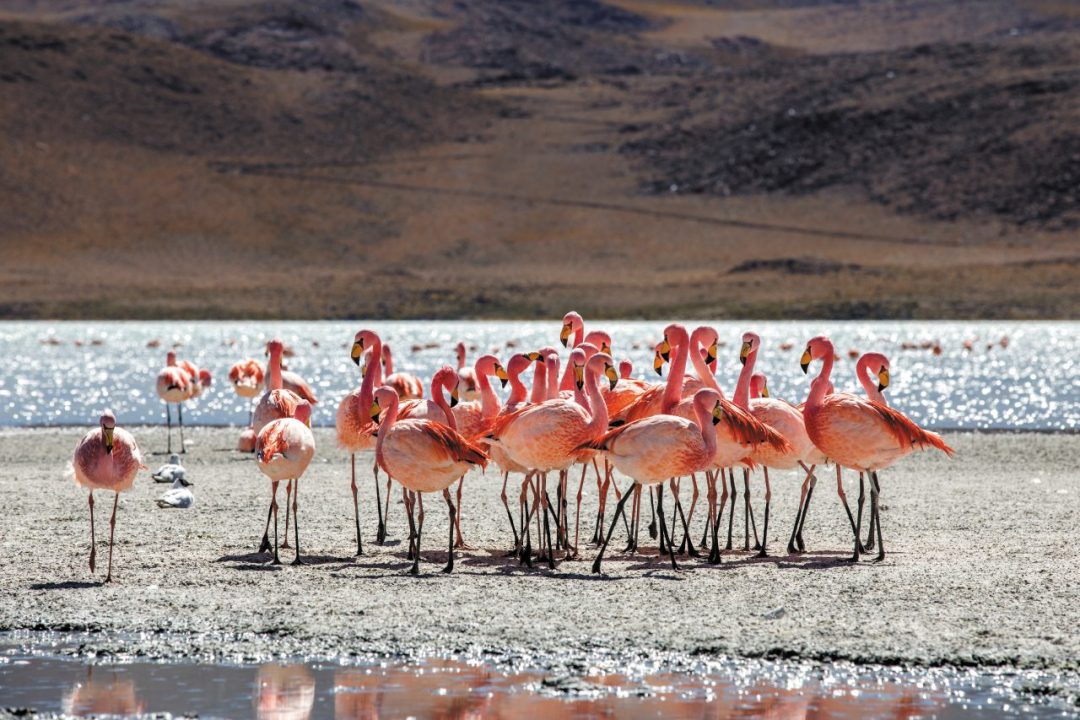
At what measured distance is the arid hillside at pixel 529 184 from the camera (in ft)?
223

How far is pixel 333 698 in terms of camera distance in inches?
311

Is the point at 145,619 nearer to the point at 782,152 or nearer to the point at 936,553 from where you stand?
the point at 936,553

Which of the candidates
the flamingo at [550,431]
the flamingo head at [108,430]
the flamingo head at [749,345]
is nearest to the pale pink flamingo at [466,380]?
the flamingo head at [749,345]

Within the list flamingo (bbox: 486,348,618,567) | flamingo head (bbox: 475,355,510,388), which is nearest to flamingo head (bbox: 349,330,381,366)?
flamingo head (bbox: 475,355,510,388)

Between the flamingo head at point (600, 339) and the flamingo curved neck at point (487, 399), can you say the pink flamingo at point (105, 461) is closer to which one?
the flamingo curved neck at point (487, 399)

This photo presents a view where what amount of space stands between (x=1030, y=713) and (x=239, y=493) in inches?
378

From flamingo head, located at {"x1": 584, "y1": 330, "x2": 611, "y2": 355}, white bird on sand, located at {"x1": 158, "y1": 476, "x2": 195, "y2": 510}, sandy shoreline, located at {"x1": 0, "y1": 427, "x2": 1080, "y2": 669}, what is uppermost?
flamingo head, located at {"x1": 584, "y1": 330, "x2": 611, "y2": 355}

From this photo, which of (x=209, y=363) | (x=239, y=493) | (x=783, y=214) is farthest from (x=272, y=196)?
(x=239, y=493)

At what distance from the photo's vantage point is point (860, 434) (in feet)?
36.6

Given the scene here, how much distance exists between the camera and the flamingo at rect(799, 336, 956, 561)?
11.2m

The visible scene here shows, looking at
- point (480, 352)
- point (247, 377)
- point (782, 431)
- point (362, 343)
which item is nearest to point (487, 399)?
point (362, 343)

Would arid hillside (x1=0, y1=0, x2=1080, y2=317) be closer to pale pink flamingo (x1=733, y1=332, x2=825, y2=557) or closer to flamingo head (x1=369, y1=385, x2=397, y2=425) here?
pale pink flamingo (x1=733, y1=332, x2=825, y2=557)

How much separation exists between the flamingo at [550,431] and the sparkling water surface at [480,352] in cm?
1451

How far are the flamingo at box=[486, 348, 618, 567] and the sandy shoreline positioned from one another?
82 centimetres
